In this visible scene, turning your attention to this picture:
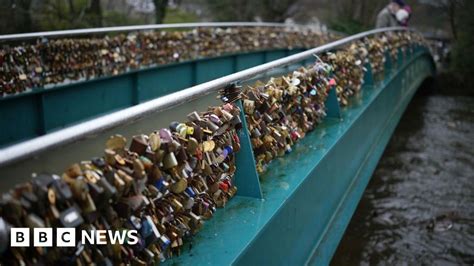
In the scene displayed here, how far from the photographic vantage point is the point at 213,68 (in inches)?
405

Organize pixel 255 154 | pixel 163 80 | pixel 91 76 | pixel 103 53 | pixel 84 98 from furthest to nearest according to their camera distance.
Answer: pixel 163 80, pixel 103 53, pixel 91 76, pixel 84 98, pixel 255 154

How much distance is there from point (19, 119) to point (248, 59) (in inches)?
291

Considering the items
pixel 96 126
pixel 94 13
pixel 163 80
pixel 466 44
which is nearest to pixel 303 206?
pixel 96 126

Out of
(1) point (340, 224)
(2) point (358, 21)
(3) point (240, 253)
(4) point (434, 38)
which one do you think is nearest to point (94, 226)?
(3) point (240, 253)

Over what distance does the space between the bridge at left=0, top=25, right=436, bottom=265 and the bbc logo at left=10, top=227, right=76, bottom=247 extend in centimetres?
16

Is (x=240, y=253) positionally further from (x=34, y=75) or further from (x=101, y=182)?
(x=34, y=75)

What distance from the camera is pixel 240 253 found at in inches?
100

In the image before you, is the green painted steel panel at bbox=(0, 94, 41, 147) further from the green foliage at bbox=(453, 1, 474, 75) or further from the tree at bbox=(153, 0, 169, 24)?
the green foliage at bbox=(453, 1, 474, 75)

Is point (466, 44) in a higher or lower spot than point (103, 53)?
lower

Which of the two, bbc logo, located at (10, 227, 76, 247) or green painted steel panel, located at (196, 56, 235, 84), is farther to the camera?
green painted steel panel, located at (196, 56, 235, 84)

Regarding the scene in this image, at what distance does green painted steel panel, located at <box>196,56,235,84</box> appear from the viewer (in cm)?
972

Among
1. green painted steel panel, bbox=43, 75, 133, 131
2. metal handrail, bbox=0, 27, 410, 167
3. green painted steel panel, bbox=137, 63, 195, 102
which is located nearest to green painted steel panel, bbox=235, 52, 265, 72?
green painted steel panel, bbox=137, 63, 195, 102

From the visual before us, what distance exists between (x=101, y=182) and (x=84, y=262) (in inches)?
12.6

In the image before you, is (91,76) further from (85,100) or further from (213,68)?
(213,68)
